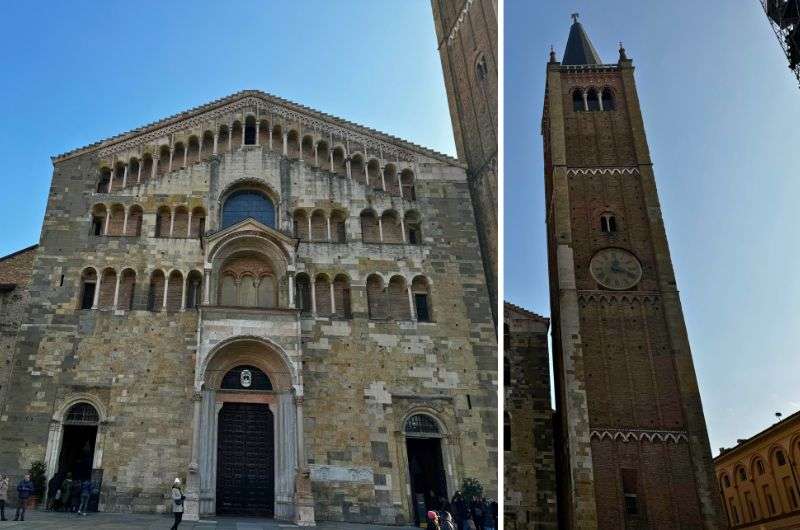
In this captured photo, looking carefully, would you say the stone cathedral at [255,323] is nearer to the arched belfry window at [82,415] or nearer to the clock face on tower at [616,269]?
the arched belfry window at [82,415]

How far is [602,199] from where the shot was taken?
30.0 meters

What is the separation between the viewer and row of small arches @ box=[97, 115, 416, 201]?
873 inches

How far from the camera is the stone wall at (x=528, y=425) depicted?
25.8 meters

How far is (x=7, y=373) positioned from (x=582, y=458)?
55.3 feet

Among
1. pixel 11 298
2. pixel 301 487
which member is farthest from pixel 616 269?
pixel 11 298

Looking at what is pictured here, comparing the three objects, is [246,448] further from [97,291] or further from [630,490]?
[630,490]

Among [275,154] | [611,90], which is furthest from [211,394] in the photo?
[611,90]

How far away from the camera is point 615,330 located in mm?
27281

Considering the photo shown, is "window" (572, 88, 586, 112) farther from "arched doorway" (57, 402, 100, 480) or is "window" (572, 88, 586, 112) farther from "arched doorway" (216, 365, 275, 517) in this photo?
"arched doorway" (57, 402, 100, 480)

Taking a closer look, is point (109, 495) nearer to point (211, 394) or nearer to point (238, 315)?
point (211, 394)

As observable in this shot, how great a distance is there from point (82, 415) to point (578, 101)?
2364 centimetres

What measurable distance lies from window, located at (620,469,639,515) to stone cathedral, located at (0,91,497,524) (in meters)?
7.29

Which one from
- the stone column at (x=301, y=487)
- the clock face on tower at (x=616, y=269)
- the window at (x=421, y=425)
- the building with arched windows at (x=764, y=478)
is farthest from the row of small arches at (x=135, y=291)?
the building with arched windows at (x=764, y=478)

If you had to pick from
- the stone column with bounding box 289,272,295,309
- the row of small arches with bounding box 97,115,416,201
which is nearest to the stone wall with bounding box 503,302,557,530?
the row of small arches with bounding box 97,115,416,201
